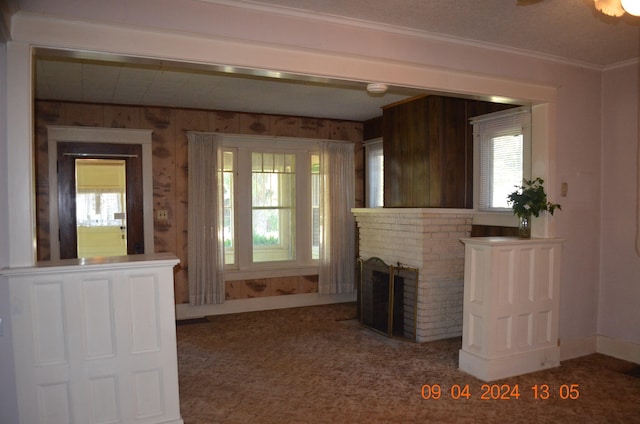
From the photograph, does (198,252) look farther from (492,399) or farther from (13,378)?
(492,399)

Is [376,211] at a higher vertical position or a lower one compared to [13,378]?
higher

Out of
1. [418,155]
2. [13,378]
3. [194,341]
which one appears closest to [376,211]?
[418,155]

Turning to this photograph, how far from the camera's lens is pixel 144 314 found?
265 cm

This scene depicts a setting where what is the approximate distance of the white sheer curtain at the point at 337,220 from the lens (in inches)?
250

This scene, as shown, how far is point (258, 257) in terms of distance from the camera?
245 inches

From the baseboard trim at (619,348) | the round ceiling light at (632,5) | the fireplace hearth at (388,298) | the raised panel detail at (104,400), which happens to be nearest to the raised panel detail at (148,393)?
the raised panel detail at (104,400)

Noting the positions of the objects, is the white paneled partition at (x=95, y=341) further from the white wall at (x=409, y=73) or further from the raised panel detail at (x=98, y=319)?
the white wall at (x=409, y=73)

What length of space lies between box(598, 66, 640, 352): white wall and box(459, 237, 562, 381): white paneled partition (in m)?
0.67

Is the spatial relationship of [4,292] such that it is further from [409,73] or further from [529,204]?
[529,204]

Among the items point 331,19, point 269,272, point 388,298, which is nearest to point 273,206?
point 269,272

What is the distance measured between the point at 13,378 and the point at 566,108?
447 centimetres

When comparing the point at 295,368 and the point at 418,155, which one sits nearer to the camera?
the point at 295,368

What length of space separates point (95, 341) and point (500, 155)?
3.89 metres
